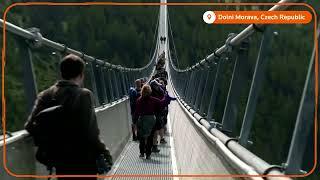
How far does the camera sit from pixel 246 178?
10.8ft

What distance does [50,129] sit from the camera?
4.52 metres

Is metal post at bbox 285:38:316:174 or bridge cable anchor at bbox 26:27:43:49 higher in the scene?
bridge cable anchor at bbox 26:27:43:49

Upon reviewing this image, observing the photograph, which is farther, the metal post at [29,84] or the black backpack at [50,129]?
the metal post at [29,84]

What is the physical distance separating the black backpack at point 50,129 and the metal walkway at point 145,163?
4.98 m

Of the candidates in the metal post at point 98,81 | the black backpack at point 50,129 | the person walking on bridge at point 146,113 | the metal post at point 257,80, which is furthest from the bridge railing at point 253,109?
the metal post at point 98,81

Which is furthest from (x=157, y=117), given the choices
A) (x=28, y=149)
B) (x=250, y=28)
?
(x=250, y=28)

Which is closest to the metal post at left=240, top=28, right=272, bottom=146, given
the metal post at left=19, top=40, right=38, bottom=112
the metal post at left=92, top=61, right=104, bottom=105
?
the metal post at left=19, top=40, right=38, bottom=112

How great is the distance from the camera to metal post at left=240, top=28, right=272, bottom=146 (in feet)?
13.4

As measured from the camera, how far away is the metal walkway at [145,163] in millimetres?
10086

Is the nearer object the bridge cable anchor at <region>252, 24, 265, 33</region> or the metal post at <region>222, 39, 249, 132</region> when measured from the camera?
the bridge cable anchor at <region>252, 24, 265, 33</region>

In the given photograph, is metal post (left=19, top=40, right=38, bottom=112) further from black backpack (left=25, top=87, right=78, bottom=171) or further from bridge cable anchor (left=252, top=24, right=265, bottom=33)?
bridge cable anchor (left=252, top=24, right=265, bottom=33)

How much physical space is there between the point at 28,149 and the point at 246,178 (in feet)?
7.53

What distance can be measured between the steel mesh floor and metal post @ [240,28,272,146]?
5400 mm

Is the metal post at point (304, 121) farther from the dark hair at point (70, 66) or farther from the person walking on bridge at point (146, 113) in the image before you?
the person walking on bridge at point (146, 113)
